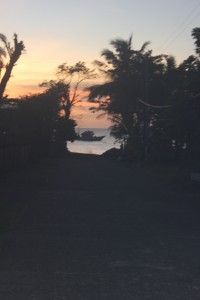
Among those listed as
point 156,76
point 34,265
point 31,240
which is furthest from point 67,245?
point 156,76

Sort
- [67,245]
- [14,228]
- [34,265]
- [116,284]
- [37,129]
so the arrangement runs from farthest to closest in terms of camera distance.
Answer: [37,129], [14,228], [67,245], [34,265], [116,284]

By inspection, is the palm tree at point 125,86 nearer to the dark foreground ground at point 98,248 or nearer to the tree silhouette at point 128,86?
the tree silhouette at point 128,86

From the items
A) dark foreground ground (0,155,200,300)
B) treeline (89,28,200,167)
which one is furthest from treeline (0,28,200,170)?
dark foreground ground (0,155,200,300)

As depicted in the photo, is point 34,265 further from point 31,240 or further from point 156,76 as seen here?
point 156,76

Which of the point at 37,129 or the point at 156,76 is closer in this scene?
the point at 37,129

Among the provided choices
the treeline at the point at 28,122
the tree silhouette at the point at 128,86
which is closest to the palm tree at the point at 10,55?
the treeline at the point at 28,122

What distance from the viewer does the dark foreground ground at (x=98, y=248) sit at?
22.7 ft

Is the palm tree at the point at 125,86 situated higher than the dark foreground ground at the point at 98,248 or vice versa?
the palm tree at the point at 125,86

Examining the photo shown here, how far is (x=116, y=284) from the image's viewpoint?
7148 mm

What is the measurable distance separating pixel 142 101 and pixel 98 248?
1295 inches

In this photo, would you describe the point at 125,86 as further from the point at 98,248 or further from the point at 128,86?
the point at 98,248

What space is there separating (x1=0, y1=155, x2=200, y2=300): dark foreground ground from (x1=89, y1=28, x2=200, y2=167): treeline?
20999 mm

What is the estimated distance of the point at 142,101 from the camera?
41.9 m

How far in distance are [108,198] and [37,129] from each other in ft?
Result: 81.5
